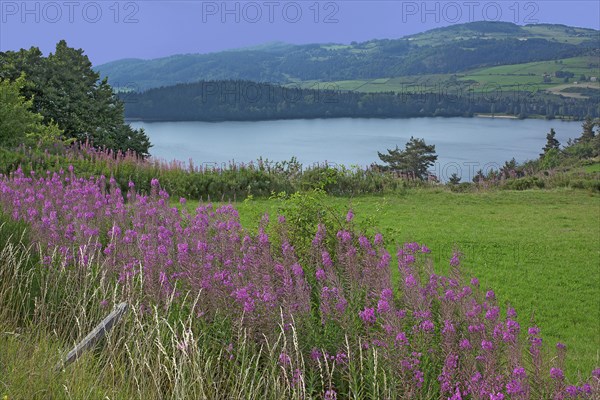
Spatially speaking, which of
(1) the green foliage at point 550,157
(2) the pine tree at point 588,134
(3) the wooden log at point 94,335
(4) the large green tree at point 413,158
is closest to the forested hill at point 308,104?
(4) the large green tree at point 413,158

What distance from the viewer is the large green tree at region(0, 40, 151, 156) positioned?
27.7 meters

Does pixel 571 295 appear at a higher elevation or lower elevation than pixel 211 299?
lower

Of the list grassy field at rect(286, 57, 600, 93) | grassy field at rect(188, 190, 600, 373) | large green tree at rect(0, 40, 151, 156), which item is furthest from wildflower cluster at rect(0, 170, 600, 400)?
grassy field at rect(286, 57, 600, 93)

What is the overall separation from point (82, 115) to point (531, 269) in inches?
943

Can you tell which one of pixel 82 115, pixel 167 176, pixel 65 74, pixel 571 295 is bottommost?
pixel 571 295

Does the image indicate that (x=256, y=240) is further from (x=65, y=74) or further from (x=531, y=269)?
(x=65, y=74)

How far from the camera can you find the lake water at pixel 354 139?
59.9 m

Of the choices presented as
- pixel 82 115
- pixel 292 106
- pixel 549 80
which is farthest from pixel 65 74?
pixel 549 80

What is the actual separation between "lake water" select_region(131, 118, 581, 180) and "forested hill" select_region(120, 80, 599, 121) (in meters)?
2.12

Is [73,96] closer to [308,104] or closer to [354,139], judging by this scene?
[354,139]

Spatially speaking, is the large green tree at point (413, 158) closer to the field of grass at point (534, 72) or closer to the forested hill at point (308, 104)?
the forested hill at point (308, 104)

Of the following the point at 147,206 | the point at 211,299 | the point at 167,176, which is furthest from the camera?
the point at 167,176

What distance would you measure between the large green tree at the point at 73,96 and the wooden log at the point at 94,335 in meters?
22.5

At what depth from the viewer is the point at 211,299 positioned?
14.7 feet
